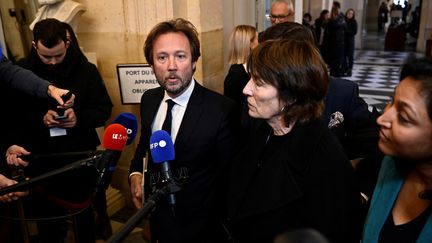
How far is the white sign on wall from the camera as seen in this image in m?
3.16

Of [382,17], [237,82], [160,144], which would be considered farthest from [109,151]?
[382,17]

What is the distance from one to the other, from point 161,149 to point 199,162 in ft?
1.81

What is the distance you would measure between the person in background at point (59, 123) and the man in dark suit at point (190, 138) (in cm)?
73

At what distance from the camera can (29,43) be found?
4.16m

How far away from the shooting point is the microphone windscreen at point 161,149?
1.36m

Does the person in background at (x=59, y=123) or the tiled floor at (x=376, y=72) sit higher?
the person in background at (x=59, y=123)

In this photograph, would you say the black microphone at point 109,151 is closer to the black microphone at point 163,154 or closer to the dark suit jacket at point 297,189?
the black microphone at point 163,154

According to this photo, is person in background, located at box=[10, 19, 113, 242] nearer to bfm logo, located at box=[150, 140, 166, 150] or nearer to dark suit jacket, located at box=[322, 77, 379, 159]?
bfm logo, located at box=[150, 140, 166, 150]

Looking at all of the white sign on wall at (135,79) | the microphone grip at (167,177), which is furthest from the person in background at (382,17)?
the microphone grip at (167,177)

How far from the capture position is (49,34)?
2355mm

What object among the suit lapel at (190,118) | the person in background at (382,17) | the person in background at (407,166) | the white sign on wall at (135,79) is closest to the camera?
the person in background at (407,166)

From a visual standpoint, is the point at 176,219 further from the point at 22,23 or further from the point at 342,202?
the point at 22,23

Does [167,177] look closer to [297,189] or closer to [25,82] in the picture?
[297,189]

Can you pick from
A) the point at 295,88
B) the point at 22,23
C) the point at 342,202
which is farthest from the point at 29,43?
the point at 342,202
